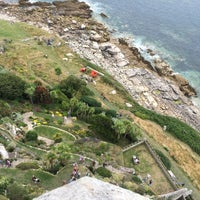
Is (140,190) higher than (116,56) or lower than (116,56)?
higher

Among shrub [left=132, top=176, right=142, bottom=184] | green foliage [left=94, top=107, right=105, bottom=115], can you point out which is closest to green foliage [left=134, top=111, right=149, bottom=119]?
green foliage [left=94, top=107, right=105, bottom=115]

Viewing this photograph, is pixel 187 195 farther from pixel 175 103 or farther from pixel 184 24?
pixel 184 24

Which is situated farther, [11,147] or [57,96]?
[57,96]

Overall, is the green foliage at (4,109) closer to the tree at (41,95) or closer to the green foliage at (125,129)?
the tree at (41,95)

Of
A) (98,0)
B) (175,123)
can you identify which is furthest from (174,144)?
(98,0)

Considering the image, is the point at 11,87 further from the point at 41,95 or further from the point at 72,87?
the point at 72,87

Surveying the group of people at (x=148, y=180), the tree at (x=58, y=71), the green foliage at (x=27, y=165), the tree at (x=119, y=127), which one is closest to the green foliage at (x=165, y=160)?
the group of people at (x=148, y=180)

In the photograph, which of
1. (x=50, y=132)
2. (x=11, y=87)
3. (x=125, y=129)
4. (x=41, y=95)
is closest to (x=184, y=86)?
(x=125, y=129)
